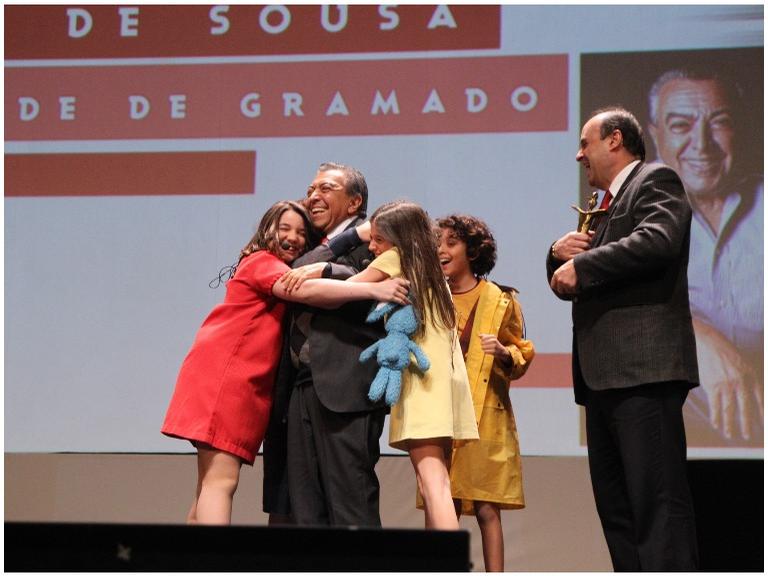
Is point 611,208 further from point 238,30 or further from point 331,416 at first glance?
point 238,30

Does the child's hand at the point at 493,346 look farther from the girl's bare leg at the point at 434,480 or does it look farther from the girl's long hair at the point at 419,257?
the girl's bare leg at the point at 434,480

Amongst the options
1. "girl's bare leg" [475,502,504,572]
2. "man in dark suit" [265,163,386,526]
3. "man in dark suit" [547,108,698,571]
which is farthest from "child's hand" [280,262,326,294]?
"girl's bare leg" [475,502,504,572]

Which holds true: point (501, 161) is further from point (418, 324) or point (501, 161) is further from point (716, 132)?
point (418, 324)

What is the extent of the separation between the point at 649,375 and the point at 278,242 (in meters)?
1.33

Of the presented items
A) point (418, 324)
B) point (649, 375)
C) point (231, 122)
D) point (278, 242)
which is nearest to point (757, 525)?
point (649, 375)

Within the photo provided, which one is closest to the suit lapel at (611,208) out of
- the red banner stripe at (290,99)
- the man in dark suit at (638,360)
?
the man in dark suit at (638,360)

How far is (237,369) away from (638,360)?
1.29 m

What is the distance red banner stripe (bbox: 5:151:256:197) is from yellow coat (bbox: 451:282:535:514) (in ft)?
5.25

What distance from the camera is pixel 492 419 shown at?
3838 mm

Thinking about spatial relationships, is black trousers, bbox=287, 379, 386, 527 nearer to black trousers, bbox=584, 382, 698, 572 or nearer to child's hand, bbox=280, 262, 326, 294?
child's hand, bbox=280, 262, 326, 294

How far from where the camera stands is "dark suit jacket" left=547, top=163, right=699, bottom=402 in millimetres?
2879

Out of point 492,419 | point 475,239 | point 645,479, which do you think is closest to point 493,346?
point 492,419

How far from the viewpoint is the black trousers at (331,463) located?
3.04 metres

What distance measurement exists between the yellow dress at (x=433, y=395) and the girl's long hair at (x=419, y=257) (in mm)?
30
